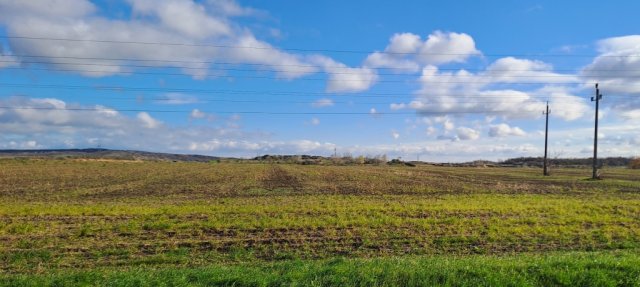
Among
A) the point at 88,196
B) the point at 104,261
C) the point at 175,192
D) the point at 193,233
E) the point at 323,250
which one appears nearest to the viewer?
the point at 104,261

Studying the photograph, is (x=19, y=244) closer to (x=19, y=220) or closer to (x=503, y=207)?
(x=19, y=220)

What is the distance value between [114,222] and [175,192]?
1490 centimetres

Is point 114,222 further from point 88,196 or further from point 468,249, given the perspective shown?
point 88,196

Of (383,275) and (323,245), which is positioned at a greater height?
(383,275)

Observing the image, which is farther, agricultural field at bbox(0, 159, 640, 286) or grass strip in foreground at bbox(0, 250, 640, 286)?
agricultural field at bbox(0, 159, 640, 286)

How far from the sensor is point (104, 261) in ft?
36.4

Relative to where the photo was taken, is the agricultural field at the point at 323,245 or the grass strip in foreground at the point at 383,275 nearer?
the grass strip in foreground at the point at 383,275

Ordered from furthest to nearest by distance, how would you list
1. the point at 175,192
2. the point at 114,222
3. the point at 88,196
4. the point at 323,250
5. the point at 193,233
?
the point at 175,192 → the point at 88,196 → the point at 114,222 → the point at 193,233 → the point at 323,250

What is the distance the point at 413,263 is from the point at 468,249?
13.4 ft

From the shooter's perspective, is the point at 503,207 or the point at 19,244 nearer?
the point at 19,244

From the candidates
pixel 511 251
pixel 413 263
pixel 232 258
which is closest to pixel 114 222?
pixel 232 258

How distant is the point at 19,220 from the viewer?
56.0ft

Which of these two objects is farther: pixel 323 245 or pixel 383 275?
pixel 323 245

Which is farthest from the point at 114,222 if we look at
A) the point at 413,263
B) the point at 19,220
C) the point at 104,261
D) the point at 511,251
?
the point at 511,251
